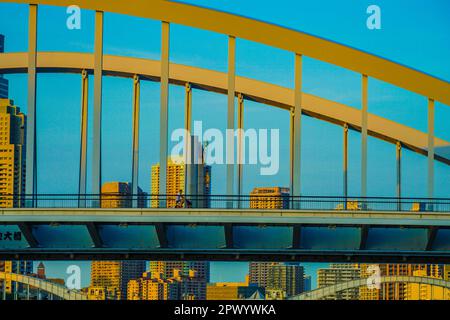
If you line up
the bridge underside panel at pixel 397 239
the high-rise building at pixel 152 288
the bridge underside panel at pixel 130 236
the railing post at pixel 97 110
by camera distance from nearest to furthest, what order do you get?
the bridge underside panel at pixel 130 236 < the bridge underside panel at pixel 397 239 < the railing post at pixel 97 110 < the high-rise building at pixel 152 288

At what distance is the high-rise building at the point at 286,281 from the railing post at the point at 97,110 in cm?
2678

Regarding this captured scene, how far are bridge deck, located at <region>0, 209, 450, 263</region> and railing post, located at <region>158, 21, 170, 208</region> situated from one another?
5.90 meters

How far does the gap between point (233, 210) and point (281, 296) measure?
38.0 meters

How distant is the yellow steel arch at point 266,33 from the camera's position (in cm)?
5075

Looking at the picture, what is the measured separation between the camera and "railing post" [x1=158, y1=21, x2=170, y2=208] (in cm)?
5019

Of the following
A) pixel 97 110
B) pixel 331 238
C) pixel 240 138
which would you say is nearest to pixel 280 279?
pixel 240 138

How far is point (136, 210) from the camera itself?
42.0m

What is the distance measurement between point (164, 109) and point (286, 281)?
3263cm

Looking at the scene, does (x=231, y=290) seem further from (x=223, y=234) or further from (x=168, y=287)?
(x=223, y=234)

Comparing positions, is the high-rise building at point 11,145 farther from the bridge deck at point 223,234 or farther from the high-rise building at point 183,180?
the bridge deck at point 223,234

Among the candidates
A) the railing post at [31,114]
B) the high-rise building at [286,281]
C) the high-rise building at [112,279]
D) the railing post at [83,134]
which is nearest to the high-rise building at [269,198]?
the railing post at [83,134]

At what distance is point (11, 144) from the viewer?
58.7m
